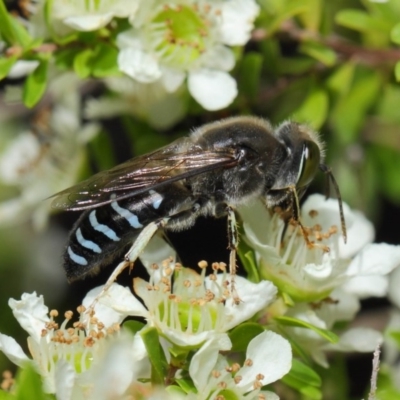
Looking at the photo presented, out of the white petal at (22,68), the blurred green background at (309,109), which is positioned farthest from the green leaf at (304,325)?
the white petal at (22,68)

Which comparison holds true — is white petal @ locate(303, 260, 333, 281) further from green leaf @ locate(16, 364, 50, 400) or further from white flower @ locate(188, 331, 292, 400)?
green leaf @ locate(16, 364, 50, 400)

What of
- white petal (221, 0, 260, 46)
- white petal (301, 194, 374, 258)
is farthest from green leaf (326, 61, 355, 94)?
white petal (301, 194, 374, 258)

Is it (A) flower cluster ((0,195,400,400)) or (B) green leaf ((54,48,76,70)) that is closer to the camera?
(A) flower cluster ((0,195,400,400))

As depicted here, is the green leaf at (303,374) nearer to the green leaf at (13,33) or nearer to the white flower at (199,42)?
the white flower at (199,42)

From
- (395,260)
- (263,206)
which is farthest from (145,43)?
(395,260)

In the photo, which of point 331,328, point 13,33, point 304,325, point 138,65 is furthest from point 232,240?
point 13,33

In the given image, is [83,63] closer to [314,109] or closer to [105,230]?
[105,230]

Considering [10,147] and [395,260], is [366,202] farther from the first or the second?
[10,147]
